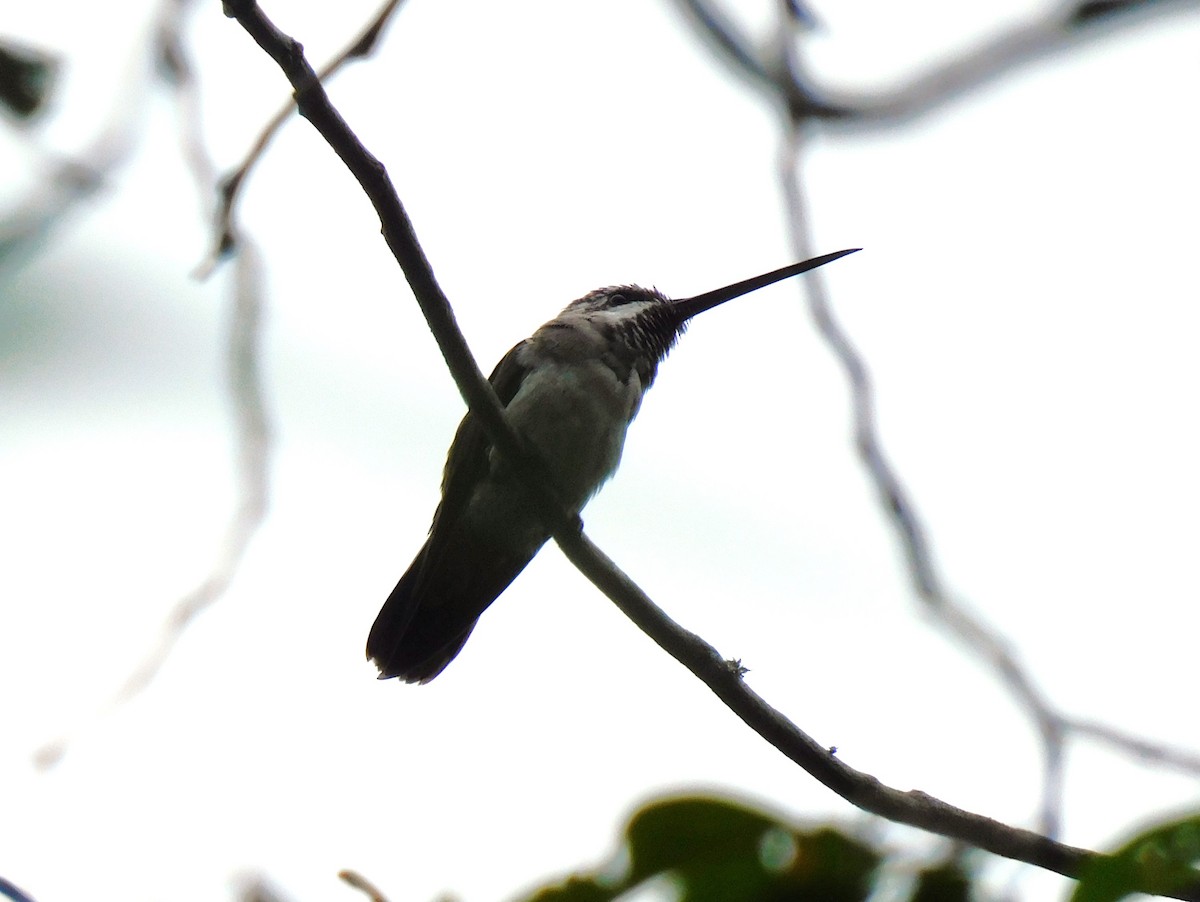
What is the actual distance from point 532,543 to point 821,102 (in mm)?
2653

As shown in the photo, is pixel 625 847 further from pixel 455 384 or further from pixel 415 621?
Result: pixel 415 621

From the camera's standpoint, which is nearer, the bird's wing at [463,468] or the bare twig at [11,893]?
the bare twig at [11,893]

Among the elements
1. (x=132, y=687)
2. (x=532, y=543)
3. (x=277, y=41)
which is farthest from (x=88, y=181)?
(x=532, y=543)

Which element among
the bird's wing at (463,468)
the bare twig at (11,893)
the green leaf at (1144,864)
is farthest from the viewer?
the bird's wing at (463,468)

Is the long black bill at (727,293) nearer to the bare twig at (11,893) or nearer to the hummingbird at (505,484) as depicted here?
the hummingbird at (505,484)

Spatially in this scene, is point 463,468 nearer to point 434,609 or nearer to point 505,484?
point 505,484

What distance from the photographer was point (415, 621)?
21.8ft

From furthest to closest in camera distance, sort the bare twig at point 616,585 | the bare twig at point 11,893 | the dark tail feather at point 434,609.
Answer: the dark tail feather at point 434,609 < the bare twig at point 616,585 < the bare twig at point 11,893

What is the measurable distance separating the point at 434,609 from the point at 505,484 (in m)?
0.83

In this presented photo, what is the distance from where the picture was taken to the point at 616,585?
4.91 metres

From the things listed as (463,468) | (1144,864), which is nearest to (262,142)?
(463,468)

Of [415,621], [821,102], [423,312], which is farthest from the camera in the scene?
[415,621]

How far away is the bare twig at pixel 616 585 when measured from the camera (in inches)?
131

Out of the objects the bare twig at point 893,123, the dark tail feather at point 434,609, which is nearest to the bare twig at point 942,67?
the bare twig at point 893,123
